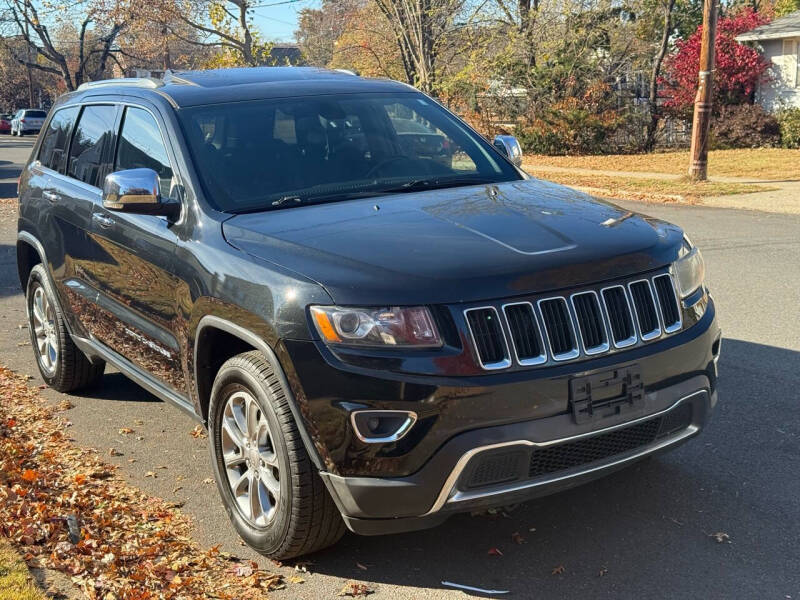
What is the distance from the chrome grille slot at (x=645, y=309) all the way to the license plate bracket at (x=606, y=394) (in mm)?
184

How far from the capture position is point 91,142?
5.87m

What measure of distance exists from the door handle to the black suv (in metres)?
0.02

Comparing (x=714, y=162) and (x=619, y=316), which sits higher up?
(x=619, y=316)

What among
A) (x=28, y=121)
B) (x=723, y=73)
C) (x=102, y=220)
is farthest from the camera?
(x=28, y=121)

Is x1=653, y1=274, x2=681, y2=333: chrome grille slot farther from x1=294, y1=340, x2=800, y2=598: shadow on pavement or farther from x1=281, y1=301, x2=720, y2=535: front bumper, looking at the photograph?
x1=294, y1=340, x2=800, y2=598: shadow on pavement

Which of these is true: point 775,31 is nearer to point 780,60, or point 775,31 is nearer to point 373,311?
point 780,60

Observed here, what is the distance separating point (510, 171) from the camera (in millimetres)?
5289

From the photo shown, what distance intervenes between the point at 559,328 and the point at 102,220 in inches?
112

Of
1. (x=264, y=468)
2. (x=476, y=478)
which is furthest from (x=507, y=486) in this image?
(x=264, y=468)

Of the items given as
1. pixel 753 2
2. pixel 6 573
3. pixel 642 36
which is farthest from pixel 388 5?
pixel 6 573

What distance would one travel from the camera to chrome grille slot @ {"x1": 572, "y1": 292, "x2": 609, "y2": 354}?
11.8ft

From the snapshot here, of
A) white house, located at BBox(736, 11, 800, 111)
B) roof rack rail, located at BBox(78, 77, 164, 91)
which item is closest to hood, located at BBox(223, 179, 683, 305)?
roof rack rail, located at BBox(78, 77, 164, 91)

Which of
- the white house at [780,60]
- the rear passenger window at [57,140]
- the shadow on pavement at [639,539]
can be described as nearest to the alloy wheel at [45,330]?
the rear passenger window at [57,140]

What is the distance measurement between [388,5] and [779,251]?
21.7 metres
